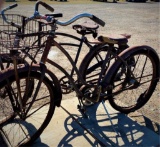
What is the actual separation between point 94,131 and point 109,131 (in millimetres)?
184

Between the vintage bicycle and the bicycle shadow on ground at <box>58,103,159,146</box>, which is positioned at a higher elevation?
the vintage bicycle

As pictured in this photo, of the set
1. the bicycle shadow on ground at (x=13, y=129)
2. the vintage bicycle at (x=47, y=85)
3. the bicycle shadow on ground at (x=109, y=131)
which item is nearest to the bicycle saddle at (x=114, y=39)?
the vintage bicycle at (x=47, y=85)

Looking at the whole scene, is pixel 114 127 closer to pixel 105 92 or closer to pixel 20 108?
pixel 105 92

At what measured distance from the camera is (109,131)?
292 cm

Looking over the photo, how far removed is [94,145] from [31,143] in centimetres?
68

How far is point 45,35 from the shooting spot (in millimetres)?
2340

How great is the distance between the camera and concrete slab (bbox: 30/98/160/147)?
2725 millimetres

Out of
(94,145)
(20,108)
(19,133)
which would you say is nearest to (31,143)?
(19,133)

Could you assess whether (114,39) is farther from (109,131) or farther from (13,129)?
(13,129)

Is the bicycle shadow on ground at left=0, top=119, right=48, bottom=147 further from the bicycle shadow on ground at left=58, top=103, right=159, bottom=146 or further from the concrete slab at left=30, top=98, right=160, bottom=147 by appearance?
the bicycle shadow on ground at left=58, top=103, right=159, bottom=146

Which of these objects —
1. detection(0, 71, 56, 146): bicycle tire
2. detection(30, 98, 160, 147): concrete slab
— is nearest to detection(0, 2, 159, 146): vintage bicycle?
detection(0, 71, 56, 146): bicycle tire

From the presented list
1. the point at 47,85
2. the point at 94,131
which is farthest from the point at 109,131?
the point at 47,85

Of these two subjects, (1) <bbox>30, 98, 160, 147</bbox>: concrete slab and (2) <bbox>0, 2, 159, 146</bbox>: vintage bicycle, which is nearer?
(2) <bbox>0, 2, 159, 146</bbox>: vintage bicycle

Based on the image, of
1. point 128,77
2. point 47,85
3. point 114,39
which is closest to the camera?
point 47,85
